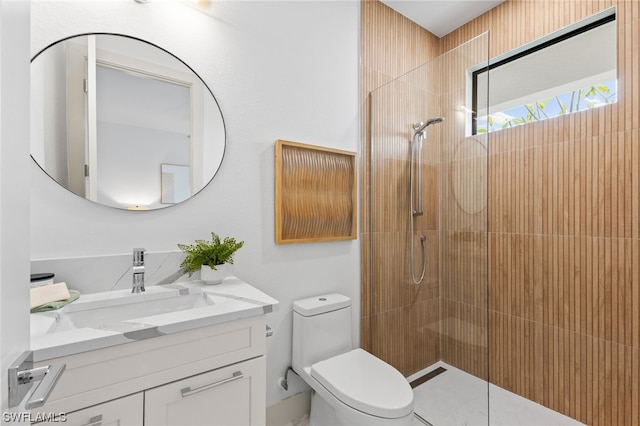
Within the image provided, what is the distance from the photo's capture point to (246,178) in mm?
1611

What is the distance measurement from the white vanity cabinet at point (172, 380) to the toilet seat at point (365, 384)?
0.41 meters

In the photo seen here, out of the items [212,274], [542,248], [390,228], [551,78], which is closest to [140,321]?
[212,274]

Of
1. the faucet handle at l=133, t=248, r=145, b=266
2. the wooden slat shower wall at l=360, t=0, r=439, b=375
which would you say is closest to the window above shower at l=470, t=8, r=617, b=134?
the wooden slat shower wall at l=360, t=0, r=439, b=375

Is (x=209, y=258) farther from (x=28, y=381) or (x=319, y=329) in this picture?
(x=28, y=381)

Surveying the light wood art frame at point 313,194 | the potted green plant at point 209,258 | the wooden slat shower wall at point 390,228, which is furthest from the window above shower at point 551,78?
the potted green plant at point 209,258

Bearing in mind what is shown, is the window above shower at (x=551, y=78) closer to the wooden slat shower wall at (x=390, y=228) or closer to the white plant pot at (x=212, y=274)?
the wooden slat shower wall at (x=390, y=228)

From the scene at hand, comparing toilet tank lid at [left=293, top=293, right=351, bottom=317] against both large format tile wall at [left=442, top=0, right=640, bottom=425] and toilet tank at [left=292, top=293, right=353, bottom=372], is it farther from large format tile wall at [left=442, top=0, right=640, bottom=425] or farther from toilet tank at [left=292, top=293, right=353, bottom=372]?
large format tile wall at [left=442, top=0, right=640, bottom=425]

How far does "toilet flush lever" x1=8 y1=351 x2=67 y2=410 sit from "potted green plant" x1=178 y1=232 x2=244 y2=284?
0.83 meters

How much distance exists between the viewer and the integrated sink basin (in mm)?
1065

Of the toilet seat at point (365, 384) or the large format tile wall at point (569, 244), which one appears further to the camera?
the large format tile wall at point (569, 244)

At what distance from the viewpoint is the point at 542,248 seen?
1926 millimetres

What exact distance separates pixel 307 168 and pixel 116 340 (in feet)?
4.08

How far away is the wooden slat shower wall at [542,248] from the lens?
5.34 ft

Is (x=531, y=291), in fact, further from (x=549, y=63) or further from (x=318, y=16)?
(x=318, y=16)
